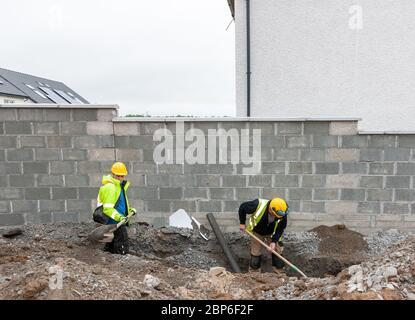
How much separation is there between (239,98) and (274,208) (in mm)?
3728

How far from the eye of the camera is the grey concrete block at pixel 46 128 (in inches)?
224

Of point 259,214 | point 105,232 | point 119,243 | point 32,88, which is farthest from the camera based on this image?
point 32,88

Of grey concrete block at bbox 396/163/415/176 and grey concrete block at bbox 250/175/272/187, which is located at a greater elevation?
grey concrete block at bbox 396/163/415/176

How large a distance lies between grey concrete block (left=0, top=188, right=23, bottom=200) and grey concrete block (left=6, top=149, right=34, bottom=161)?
0.53m

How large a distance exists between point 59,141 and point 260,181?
3.42 meters

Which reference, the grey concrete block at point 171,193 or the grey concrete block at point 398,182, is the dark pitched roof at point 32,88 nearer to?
the grey concrete block at point 171,193

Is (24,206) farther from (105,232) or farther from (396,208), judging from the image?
(396,208)

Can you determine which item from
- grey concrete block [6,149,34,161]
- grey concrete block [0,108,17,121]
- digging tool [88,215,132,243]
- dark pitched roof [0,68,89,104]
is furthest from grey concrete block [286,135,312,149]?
dark pitched roof [0,68,89,104]

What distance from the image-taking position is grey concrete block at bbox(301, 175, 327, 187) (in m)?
5.75

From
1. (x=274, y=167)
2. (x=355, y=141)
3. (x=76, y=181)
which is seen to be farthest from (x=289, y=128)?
(x=76, y=181)

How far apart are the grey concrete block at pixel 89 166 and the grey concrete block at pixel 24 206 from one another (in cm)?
98

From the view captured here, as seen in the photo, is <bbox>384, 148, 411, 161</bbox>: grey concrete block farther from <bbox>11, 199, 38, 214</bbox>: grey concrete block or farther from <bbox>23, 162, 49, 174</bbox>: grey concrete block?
<bbox>11, 199, 38, 214</bbox>: grey concrete block

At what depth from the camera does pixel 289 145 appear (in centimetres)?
571

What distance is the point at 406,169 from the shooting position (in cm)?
565
